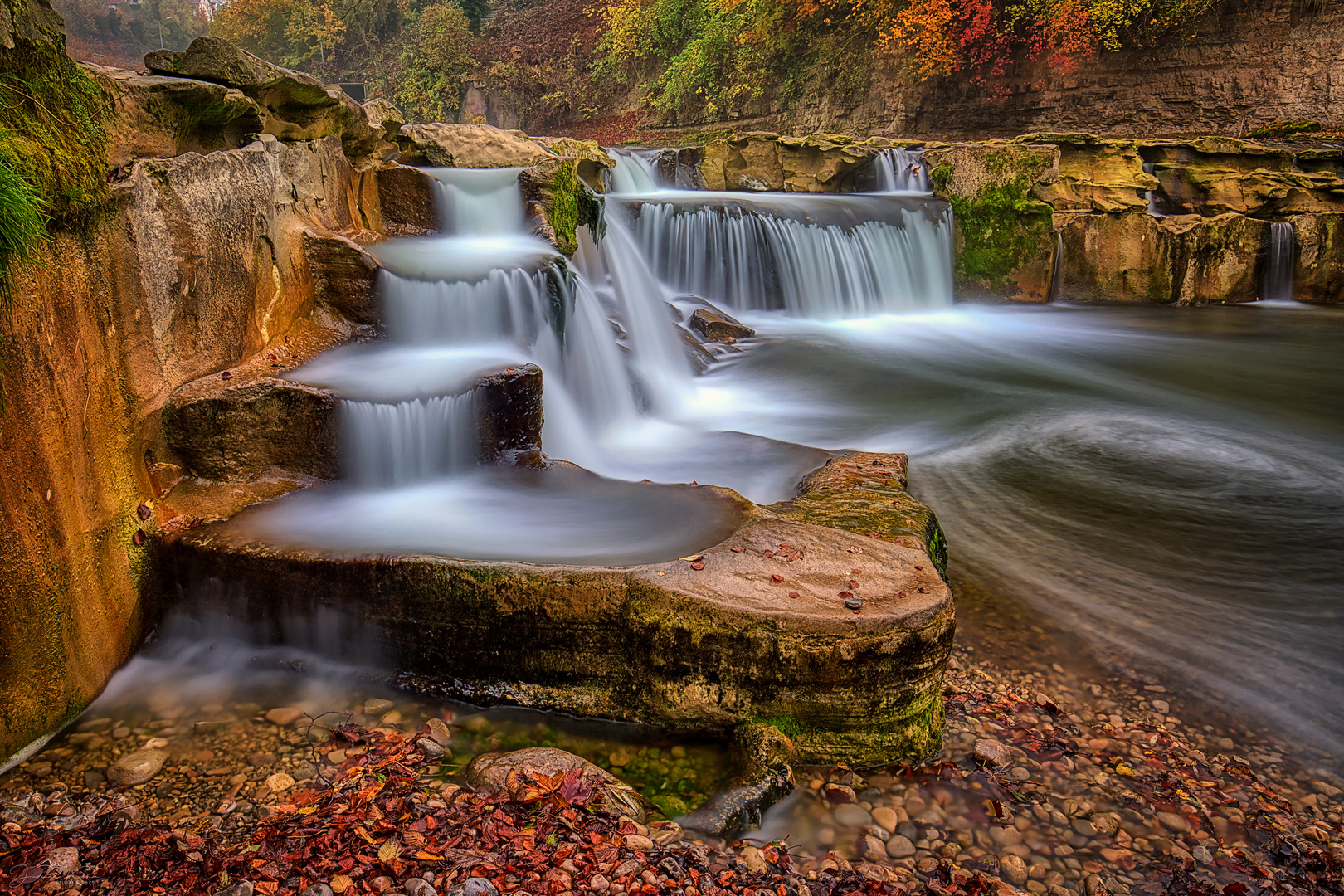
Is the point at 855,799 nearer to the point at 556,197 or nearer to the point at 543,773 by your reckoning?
the point at 543,773

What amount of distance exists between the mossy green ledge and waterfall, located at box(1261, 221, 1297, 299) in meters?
13.4

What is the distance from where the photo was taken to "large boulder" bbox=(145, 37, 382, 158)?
5062 mm

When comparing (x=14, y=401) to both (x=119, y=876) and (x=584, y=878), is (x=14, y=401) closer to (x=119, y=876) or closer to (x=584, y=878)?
(x=119, y=876)

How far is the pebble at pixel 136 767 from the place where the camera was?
2.90 meters

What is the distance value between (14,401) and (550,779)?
2337 millimetres

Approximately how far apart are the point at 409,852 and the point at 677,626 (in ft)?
3.92

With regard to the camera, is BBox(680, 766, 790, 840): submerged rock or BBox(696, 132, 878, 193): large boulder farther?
BBox(696, 132, 878, 193): large boulder

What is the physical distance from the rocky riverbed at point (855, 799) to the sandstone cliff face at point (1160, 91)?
1984 centimetres

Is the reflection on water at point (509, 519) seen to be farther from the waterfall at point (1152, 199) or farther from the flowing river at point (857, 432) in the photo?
the waterfall at point (1152, 199)

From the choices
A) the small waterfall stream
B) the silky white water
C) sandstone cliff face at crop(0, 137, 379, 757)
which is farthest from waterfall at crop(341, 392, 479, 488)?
the silky white water

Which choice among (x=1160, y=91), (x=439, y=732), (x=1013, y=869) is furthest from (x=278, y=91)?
(x=1160, y=91)

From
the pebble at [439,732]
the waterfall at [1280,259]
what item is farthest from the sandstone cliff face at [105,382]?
the waterfall at [1280,259]

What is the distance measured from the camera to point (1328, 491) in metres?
6.21

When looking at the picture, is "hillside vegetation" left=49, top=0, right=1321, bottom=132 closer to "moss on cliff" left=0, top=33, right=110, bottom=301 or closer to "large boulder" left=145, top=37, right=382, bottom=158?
"large boulder" left=145, top=37, right=382, bottom=158
